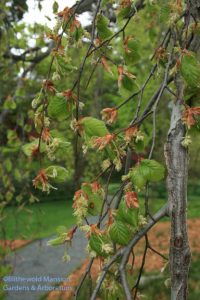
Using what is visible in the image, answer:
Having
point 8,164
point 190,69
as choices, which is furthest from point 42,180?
point 8,164

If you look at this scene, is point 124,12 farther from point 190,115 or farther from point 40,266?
point 40,266

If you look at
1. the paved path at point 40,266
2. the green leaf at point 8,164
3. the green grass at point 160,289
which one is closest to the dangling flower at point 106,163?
the green leaf at point 8,164

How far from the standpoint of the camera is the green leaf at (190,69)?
1.27m

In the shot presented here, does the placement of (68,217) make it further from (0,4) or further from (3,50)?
(0,4)

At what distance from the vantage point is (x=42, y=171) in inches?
52.0

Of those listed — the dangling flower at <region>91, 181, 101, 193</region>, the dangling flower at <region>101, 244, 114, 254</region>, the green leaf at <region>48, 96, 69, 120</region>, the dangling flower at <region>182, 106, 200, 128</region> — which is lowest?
the dangling flower at <region>101, 244, 114, 254</region>

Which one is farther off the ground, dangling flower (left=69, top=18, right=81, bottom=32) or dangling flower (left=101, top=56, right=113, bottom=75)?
dangling flower (left=69, top=18, right=81, bottom=32)

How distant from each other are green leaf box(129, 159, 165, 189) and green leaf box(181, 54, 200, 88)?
25 centimetres

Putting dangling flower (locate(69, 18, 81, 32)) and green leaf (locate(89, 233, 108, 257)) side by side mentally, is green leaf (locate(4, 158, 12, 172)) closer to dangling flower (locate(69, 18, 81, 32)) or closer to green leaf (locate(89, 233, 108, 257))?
dangling flower (locate(69, 18, 81, 32))

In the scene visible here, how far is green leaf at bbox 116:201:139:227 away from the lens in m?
1.26

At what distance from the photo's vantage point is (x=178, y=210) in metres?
1.37

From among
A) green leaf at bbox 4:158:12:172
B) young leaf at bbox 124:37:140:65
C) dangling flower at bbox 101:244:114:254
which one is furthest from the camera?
green leaf at bbox 4:158:12:172

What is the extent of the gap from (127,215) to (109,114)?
0.30 m

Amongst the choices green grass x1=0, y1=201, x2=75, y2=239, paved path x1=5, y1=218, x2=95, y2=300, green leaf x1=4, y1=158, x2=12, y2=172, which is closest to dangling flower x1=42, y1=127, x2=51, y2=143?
green leaf x1=4, y1=158, x2=12, y2=172
